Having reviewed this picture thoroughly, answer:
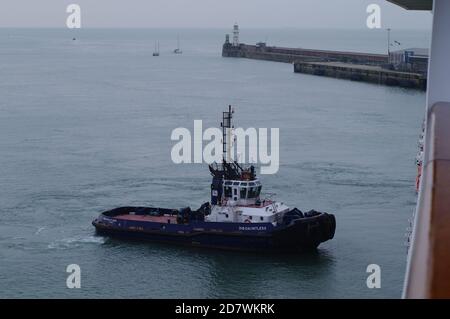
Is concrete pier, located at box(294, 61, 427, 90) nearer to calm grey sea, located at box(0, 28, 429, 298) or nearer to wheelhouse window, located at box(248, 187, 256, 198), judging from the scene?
calm grey sea, located at box(0, 28, 429, 298)

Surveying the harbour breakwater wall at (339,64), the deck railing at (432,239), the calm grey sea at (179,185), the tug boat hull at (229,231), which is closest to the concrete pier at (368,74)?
the harbour breakwater wall at (339,64)

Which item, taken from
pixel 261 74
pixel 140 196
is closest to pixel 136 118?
pixel 140 196

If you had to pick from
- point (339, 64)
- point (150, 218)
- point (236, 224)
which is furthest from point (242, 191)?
point (339, 64)

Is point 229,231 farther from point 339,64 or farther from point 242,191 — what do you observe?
point 339,64

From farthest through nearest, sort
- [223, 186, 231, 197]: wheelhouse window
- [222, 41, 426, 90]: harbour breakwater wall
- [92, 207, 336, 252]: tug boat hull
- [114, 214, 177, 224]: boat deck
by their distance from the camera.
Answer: [222, 41, 426, 90]: harbour breakwater wall, [114, 214, 177, 224]: boat deck, [223, 186, 231, 197]: wheelhouse window, [92, 207, 336, 252]: tug boat hull

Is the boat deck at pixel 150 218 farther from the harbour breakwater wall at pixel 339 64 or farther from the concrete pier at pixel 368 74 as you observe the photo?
the harbour breakwater wall at pixel 339 64

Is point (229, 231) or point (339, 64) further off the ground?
point (339, 64)

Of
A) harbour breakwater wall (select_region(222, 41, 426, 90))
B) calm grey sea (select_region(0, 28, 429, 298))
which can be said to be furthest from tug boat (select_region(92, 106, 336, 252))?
harbour breakwater wall (select_region(222, 41, 426, 90))
